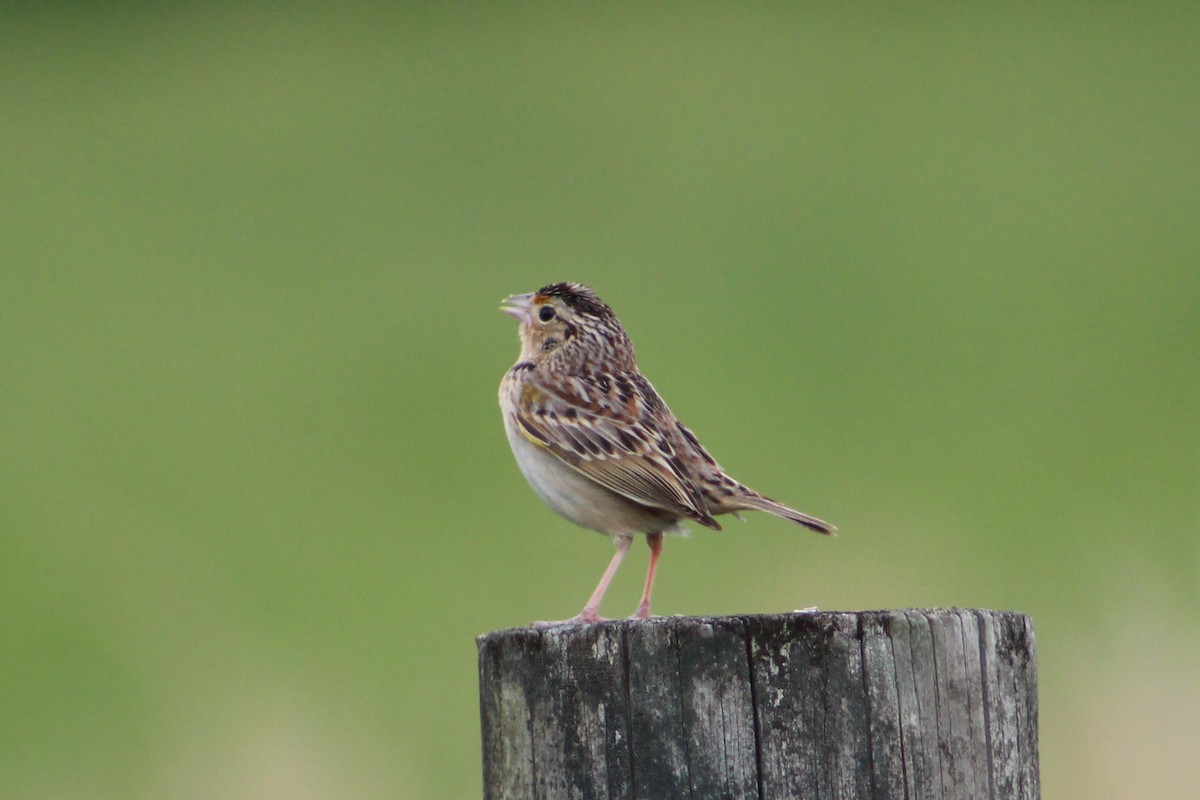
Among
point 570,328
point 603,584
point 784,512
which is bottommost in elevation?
point 603,584

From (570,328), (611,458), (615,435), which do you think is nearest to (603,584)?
(611,458)

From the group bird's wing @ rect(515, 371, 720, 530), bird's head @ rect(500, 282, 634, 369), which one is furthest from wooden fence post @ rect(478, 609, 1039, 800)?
bird's head @ rect(500, 282, 634, 369)

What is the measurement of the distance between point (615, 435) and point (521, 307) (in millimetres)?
1265

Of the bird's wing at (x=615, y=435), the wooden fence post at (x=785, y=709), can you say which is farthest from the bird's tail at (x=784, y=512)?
the wooden fence post at (x=785, y=709)

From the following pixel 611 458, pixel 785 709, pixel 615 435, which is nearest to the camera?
pixel 785 709

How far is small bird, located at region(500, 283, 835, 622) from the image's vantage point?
5941 millimetres

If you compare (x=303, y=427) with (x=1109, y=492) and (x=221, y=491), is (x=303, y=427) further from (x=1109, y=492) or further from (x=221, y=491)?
(x=1109, y=492)

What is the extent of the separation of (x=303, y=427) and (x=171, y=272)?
11.6ft

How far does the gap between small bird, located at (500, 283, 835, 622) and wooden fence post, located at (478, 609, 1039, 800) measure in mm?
1842

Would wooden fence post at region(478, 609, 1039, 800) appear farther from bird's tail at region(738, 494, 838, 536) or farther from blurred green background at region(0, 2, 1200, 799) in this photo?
blurred green background at region(0, 2, 1200, 799)

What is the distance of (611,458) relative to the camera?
607 centimetres

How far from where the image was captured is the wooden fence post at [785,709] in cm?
352

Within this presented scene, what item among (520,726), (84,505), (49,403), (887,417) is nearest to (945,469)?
(887,417)

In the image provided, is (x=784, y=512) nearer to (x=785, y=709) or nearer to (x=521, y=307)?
(x=521, y=307)
